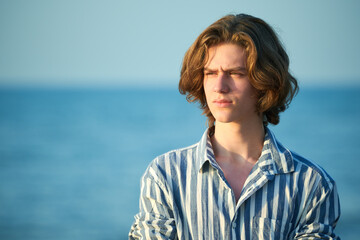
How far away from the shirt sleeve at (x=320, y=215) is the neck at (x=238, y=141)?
35cm

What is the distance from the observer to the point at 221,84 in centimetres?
262

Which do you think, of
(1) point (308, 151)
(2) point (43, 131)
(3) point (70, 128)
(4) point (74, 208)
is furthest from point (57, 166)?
(3) point (70, 128)

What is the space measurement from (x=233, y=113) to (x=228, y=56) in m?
0.27

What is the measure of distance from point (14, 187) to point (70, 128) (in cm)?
1818

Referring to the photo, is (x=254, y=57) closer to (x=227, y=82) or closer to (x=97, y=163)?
(x=227, y=82)

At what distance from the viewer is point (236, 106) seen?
2662 millimetres

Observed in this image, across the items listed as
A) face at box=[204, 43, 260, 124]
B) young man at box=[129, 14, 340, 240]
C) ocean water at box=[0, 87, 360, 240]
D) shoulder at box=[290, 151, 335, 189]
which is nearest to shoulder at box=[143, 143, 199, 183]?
young man at box=[129, 14, 340, 240]

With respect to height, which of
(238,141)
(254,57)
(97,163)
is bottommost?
(238,141)

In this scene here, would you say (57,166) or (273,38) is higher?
(57,166)

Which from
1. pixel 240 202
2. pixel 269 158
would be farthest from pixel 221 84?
pixel 240 202

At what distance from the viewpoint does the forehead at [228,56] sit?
263cm

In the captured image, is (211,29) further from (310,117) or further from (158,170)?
(310,117)

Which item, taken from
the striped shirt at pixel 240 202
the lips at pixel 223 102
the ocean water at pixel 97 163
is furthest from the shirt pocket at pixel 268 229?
the ocean water at pixel 97 163

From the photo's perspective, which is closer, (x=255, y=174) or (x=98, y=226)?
(x=255, y=174)
